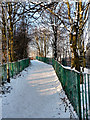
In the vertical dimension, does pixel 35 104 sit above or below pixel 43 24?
below

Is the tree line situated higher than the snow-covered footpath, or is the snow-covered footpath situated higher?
the tree line

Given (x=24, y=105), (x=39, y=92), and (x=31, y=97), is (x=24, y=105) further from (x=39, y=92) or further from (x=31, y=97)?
(x=39, y=92)

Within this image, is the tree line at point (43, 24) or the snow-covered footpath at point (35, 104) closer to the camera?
the snow-covered footpath at point (35, 104)

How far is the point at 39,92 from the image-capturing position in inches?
288

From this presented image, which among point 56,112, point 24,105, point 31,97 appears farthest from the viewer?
point 31,97

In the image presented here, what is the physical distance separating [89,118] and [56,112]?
1.98 metres

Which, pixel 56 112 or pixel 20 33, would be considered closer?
pixel 56 112

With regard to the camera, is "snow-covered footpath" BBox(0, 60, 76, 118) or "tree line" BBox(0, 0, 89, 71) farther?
"tree line" BBox(0, 0, 89, 71)

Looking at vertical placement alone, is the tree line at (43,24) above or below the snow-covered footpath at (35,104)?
above

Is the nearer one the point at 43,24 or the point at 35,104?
the point at 35,104

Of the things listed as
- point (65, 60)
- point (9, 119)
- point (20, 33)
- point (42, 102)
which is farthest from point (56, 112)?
point (65, 60)

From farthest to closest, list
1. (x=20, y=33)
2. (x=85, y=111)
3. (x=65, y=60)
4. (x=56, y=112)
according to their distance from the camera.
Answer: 1. (x=65, y=60)
2. (x=20, y=33)
3. (x=56, y=112)
4. (x=85, y=111)

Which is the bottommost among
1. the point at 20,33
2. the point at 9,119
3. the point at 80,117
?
the point at 9,119

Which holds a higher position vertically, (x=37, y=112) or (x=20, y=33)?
(x=20, y=33)
